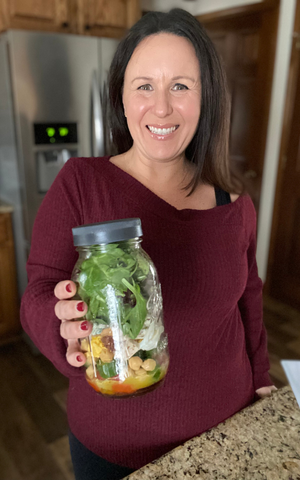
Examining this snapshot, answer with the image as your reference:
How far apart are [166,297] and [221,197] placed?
0.28 m

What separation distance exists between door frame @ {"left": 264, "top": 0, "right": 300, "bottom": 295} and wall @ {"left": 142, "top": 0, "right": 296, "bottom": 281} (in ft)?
0.08

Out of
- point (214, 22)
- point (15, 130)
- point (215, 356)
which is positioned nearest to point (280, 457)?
point (215, 356)

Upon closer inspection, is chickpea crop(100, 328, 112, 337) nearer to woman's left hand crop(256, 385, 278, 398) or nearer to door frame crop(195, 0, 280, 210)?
woman's left hand crop(256, 385, 278, 398)

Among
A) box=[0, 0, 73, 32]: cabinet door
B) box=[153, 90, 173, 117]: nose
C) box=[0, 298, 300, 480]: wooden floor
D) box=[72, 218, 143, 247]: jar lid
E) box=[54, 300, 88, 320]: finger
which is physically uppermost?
box=[0, 0, 73, 32]: cabinet door

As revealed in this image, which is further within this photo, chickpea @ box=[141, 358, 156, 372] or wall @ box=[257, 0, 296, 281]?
wall @ box=[257, 0, 296, 281]

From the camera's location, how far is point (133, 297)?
20.5 inches

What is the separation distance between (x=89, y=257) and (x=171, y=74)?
1.34ft

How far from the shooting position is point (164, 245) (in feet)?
2.52

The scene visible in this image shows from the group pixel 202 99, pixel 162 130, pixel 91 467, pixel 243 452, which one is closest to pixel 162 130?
pixel 162 130

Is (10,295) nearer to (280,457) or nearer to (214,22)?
(280,457)

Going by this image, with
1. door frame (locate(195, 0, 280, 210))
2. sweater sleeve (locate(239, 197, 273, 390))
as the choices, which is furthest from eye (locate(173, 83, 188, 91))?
door frame (locate(195, 0, 280, 210))

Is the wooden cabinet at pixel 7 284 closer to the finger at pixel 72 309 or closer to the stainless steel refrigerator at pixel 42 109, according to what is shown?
the stainless steel refrigerator at pixel 42 109

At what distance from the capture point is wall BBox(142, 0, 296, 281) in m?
2.47

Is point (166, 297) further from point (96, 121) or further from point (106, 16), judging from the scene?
point (106, 16)
